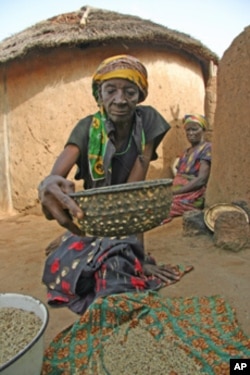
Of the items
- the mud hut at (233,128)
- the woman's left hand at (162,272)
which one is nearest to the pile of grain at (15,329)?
the woman's left hand at (162,272)

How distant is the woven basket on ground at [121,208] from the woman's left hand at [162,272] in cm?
83

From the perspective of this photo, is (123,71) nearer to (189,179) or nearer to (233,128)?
(233,128)

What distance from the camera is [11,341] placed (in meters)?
1.39

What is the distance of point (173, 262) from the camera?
2850mm

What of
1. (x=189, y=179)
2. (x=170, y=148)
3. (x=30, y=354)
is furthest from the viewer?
(x=170, y=148)

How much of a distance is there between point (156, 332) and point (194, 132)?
160 inches

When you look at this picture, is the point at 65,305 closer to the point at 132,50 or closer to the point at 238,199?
the point at 238,199

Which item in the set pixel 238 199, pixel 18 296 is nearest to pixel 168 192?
pixel 18 296

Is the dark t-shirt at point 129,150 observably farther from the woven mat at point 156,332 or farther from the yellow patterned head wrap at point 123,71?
the woven mat at point 156,332

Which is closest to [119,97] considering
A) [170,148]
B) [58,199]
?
[58,199]

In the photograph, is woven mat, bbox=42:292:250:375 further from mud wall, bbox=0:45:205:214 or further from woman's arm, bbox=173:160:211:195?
mud wall, bbox=0:45:205:214

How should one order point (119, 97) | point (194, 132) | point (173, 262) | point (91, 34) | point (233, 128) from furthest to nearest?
point (194, 132) → point (91, 34) → point (233, 128) → point (173, 262) → point (119, 97)

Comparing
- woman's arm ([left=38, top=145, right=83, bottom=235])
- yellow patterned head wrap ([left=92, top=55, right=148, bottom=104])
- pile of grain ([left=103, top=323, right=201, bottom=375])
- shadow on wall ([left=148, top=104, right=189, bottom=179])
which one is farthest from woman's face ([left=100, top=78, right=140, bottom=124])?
shadow on wall ([left=148, top=104, right=189, bottom=179])

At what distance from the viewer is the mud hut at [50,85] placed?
17.7 ft
